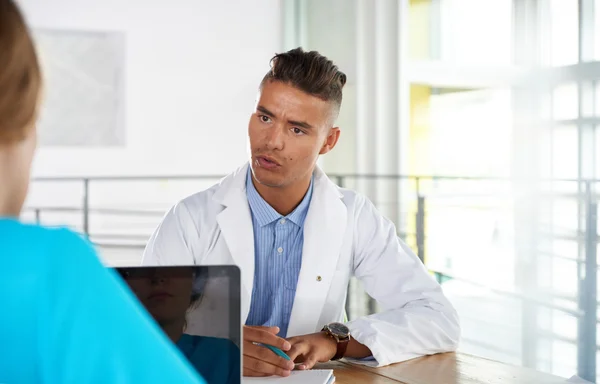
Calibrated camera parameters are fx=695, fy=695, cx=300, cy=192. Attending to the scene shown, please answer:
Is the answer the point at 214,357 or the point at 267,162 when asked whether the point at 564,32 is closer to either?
the point at 267,162

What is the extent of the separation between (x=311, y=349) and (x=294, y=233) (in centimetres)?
45

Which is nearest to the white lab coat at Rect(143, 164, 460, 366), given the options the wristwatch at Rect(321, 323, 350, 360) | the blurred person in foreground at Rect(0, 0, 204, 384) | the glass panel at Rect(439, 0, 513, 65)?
the wristwatch at Rect(321, 323, 350, 360)

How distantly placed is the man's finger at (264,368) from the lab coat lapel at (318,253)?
0.42 m

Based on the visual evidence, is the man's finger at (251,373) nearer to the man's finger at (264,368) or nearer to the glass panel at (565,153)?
the man's finger at (264,368)

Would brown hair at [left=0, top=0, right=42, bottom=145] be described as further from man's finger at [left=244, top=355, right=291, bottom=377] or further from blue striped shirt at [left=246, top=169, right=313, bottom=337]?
blue striped shirt at [left=246, top=169, right=313, bottom=337]

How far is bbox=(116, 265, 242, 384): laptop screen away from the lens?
94 cm

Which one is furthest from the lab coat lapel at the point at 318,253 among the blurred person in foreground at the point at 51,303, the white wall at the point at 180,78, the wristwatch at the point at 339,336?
the white wall at the point at 180,78

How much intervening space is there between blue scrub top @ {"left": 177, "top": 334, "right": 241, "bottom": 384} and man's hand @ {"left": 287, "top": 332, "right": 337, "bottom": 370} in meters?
0.35

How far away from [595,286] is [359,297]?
1.65 meters

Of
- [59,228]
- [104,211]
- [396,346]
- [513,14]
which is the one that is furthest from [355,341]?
[104,211]

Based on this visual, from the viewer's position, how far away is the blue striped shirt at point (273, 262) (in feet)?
5.46

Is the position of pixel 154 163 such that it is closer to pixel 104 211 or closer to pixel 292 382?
pixel 104 211

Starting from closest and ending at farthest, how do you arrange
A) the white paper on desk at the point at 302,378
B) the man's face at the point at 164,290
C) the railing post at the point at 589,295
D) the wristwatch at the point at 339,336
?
1. the man's face at the point at 164,290
2. the white paper on desk at the point at 302,378
3. the wristwatch at the point at 339,336
4. the railing post at the point at 589,295

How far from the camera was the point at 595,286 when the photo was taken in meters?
2.91
